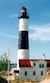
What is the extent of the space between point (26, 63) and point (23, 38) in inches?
247

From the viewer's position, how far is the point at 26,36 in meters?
59.3

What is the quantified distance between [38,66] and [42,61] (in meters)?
1.42

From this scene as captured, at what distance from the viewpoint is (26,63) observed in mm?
56250

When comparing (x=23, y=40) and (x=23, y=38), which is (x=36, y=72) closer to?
(x=23, y=40)

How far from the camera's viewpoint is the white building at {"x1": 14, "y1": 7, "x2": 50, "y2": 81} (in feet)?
181

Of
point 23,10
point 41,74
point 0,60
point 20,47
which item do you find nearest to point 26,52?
point 20,47

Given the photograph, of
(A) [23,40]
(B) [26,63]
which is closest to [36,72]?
(B) [26,63]

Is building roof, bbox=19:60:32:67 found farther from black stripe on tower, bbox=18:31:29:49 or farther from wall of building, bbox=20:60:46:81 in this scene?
black stripe on tower, bbox=18:31:29:49

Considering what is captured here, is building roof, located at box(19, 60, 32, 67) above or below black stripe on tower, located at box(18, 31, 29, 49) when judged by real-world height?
below

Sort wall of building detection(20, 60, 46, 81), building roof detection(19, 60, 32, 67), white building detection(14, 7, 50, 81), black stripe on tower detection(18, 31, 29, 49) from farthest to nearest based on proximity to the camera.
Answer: black stripe on tower detection(18, 31, 29, 49)
building roof detection(19, 60, 32, 67)
white building detection(14, 7, 50, 81)
wall of building detection(20, 60, 46, 81)

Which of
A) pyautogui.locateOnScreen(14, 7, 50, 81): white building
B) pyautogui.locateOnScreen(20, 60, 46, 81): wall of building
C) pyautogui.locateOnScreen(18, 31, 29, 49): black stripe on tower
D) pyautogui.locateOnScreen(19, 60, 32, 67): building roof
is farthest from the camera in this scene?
pyautogui.locateOnScreen(18, 31, 29, 49): black stripe on tower

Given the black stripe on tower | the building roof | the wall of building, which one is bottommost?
the wall of building

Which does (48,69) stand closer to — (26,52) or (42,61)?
(42,61)

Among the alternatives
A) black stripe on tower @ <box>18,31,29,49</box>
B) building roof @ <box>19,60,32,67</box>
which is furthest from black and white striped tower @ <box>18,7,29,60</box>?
building roof @ <box>19,60,32,67</box>
